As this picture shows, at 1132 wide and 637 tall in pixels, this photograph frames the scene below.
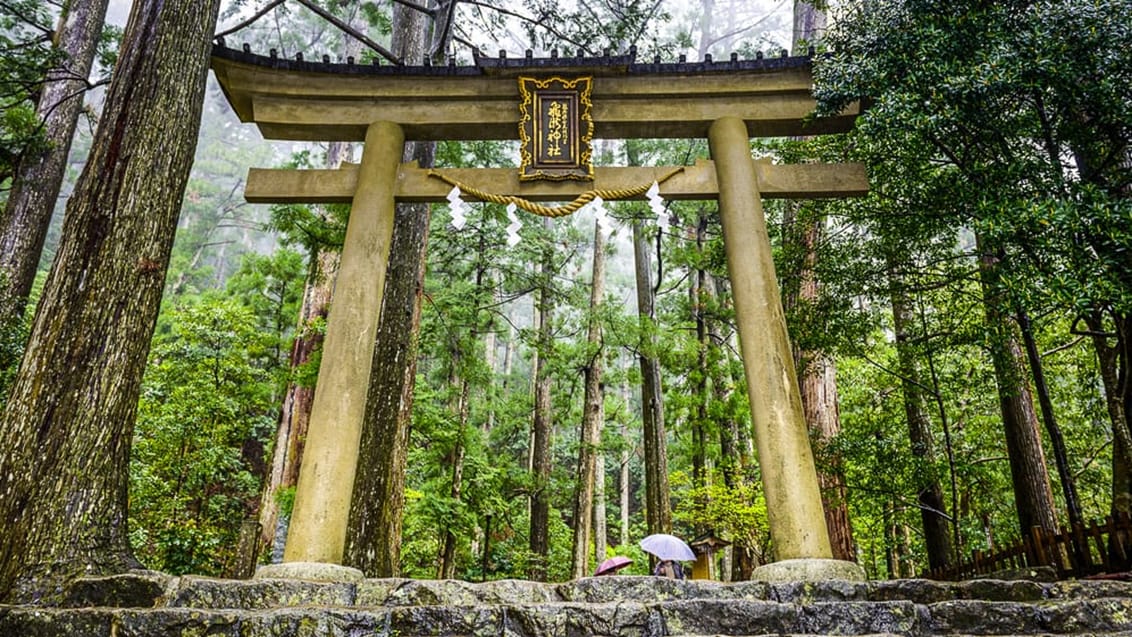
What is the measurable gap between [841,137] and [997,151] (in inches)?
90.6

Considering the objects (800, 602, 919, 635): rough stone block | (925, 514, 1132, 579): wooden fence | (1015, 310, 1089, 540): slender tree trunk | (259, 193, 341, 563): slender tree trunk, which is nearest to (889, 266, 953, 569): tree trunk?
(925, 514, 1132, 579): wooden fence

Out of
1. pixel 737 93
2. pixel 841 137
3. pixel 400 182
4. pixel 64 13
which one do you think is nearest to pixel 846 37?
pixel 737 93

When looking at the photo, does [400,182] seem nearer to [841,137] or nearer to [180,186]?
[180,186]

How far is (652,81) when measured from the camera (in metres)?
5.07

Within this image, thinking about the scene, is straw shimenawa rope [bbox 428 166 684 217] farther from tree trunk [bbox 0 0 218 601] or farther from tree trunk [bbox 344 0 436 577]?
tree trunk [bbox 0 0 218 601]

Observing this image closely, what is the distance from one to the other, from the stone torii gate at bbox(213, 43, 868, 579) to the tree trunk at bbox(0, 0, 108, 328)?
117 inches

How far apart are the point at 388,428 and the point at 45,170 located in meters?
5.56

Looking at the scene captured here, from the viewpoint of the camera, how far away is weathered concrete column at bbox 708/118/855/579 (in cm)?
381

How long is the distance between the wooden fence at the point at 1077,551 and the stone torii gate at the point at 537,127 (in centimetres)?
217

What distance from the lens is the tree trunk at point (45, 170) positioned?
6711mm

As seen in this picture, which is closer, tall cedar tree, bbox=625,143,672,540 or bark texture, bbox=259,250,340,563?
bark texture, bbox=259,250,340,563

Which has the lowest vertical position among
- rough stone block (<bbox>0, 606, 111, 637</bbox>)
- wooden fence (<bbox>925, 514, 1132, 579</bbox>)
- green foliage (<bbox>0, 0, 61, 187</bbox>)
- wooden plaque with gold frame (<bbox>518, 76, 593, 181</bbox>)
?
rough stone block (<bbox>0, 606, 111, 637</bbox>)

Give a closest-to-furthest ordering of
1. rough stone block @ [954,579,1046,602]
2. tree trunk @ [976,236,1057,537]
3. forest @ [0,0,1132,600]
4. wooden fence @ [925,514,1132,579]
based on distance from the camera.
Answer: rough stone block @ [954,579,1046,602] < forest @ [0,0,1132,600] < wooden fence @ [925,514,1132,579] < tree trunk @ [976,236,1057,537]

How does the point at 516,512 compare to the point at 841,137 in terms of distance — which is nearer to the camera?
the point at 841,137
